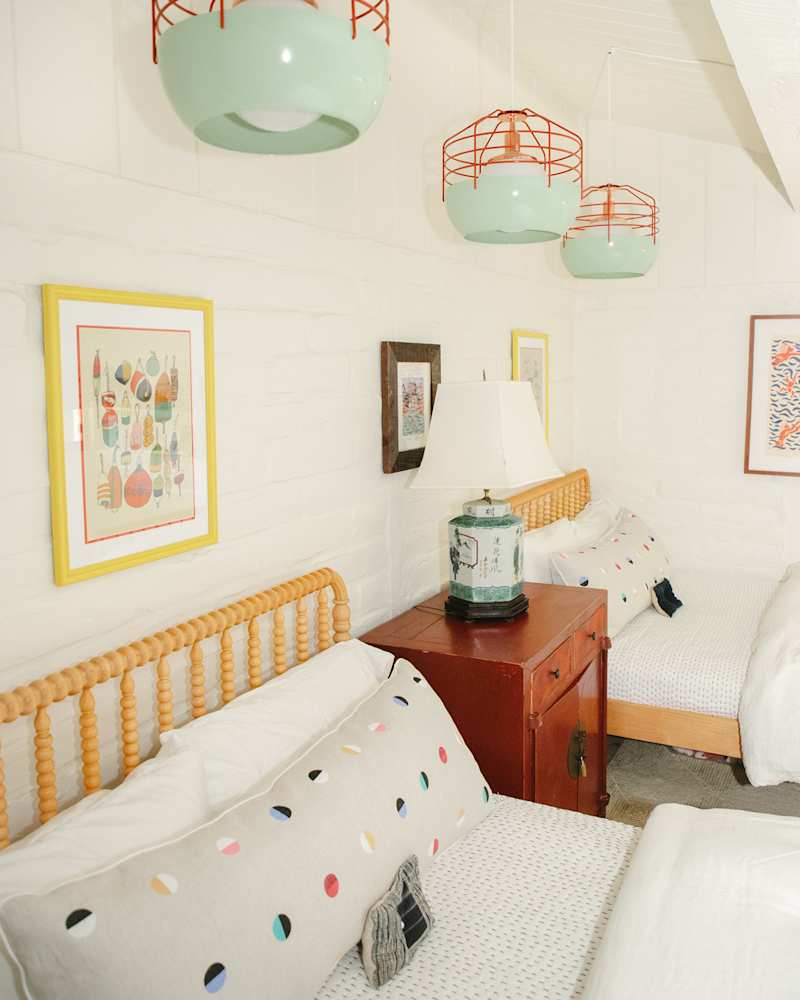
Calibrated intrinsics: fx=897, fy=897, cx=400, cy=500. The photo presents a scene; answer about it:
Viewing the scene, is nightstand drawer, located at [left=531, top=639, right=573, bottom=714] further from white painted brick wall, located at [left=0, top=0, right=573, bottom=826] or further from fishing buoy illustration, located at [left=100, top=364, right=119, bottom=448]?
fishing buoy illustration, located at [left=100, top=364, right=119, bottom=448]

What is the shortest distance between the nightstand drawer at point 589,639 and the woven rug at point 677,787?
1.99ft

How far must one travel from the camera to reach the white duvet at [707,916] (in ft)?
4.25

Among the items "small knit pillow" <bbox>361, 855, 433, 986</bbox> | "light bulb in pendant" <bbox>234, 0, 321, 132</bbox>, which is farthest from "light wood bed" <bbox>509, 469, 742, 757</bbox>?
"light bulb in pendant" <bbox>234, 0, 321, 132</bbox>

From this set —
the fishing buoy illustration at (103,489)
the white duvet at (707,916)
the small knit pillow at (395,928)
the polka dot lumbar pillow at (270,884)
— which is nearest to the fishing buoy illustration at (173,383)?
the fishing buoy illustration at (103,489)

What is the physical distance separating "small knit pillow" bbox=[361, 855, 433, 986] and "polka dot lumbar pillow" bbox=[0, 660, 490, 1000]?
0.8 inches

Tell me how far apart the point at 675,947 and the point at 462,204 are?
1460 millimetres

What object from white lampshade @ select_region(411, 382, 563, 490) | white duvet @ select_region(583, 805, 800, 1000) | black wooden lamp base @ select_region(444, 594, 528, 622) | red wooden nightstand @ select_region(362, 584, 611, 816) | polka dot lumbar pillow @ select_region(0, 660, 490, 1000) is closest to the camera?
polka dot lumbar pillow @ select_region(0, 660, 490, 1000)

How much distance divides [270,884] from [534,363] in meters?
2.82

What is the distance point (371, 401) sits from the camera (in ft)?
8.29

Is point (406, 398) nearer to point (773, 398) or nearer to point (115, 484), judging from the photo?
point (115, 484)

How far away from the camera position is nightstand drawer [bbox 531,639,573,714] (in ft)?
7.32

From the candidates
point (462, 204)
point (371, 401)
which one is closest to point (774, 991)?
point (462, 204)

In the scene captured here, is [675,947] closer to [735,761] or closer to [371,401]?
[371,401]

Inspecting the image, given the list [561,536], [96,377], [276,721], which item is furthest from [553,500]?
[96,377]
